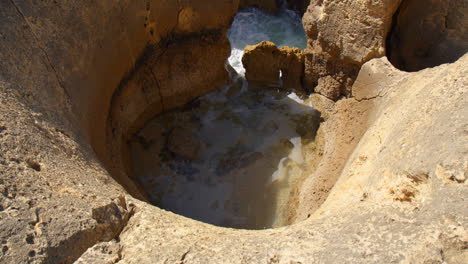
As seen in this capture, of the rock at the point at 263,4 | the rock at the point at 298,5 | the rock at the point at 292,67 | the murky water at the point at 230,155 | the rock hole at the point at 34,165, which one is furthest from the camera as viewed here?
the rock at the point at 263,4

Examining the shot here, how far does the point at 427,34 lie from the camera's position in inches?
156

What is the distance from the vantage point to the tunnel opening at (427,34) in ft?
12.3

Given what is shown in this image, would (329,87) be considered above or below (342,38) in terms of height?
below

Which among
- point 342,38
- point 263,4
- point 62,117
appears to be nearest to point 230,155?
point 342,38

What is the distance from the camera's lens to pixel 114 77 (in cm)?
365

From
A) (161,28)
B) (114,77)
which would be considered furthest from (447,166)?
(161,28)

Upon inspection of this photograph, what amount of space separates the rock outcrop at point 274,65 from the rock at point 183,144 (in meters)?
1.45

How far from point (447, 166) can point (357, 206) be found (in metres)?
0.47

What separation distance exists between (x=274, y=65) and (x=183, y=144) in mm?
1759

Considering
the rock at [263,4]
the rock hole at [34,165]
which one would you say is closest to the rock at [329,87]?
the rock hole at [34,165]

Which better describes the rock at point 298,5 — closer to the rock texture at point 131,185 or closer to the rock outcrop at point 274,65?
the rock outcrop at point 274,65

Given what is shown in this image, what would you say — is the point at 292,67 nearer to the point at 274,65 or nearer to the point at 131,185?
the point at 274,65

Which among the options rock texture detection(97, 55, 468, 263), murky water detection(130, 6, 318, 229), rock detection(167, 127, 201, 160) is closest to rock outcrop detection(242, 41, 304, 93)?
murky water detection(130, 6, 318, 229)

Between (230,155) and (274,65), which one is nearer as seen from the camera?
(230,155)
